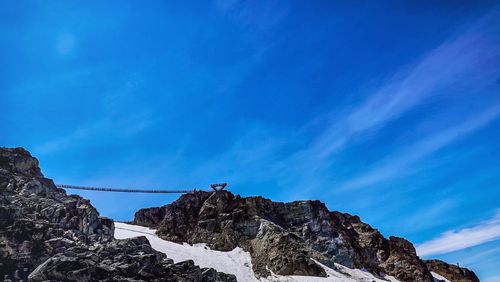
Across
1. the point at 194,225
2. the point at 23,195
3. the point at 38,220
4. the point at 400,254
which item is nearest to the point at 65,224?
the point at 38,220

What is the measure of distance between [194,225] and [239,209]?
8.42 meters

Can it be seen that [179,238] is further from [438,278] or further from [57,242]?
[438,278]

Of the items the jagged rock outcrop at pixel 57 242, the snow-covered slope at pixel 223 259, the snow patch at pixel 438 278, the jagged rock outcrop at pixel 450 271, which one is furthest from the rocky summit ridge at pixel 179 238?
the snow patch at pixel 438 278

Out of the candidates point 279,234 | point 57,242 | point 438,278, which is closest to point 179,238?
point 279,234

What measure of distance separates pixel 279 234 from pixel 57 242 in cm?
3721

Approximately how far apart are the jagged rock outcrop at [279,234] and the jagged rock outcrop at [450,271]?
1584 centimetres

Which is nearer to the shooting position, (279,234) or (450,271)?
(279,234)

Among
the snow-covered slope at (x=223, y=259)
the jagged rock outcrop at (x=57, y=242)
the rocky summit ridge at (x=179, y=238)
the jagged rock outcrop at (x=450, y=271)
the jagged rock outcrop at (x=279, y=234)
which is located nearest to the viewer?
the jagged rock outcrop at (x=57, y=242)

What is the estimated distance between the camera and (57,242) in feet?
152

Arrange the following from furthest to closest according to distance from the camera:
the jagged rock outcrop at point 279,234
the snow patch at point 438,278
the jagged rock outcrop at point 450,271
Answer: the jagged rock outcrop at point 450,271
the snow patch at point 438,278
the jagged rock outcrop at point 279,234

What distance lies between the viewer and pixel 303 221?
282 ft

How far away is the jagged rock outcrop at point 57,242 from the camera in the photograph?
134 ft

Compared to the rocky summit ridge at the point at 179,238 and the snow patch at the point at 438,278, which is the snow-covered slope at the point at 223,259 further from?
the snow patch at the point at 438,278

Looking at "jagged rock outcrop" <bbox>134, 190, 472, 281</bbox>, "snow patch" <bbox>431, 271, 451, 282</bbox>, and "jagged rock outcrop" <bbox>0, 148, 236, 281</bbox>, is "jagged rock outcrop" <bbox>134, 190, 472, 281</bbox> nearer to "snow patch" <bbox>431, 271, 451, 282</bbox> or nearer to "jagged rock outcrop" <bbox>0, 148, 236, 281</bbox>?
"snow patch" <bbox>431, 271, 451, 282</bbox>
